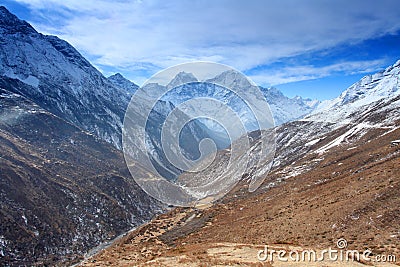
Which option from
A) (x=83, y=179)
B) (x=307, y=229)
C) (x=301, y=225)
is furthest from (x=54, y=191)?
(x=307, y=229)

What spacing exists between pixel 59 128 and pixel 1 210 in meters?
91.4

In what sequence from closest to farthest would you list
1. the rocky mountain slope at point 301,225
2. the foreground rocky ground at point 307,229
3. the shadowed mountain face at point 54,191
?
1. the foreground rocky ground at point 307,229
2. the rocky mountain slope at point 301,225
3. the shadowed mountain face at point 54,191

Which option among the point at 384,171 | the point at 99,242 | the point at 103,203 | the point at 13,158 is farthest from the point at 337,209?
the point at 13,158

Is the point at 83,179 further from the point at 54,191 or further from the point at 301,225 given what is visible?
the point at 301,225

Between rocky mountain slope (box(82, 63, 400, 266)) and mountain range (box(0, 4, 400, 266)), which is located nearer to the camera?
rocky mountain slope (box(82, 63, 400, 266))

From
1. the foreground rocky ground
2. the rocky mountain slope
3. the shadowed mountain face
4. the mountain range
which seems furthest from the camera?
the shadowed mountain face

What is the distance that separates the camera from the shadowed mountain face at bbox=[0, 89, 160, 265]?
246ft

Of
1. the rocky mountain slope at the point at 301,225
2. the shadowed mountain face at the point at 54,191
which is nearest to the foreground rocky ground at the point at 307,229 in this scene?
the rocky mountain slope at the point at 301,225

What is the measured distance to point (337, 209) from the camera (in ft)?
137

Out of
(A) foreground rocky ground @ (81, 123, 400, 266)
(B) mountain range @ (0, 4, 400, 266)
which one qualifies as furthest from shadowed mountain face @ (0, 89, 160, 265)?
(A) foreground rocky ground @ (81, 123, 400, 266)

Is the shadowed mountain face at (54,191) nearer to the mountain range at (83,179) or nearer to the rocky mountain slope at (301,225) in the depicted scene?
the mountain range at (83,179)

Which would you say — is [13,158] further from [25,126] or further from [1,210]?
[25,126]

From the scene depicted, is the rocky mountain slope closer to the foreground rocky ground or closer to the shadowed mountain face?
the foreground rocky ground

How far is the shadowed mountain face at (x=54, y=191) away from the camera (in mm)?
75125
